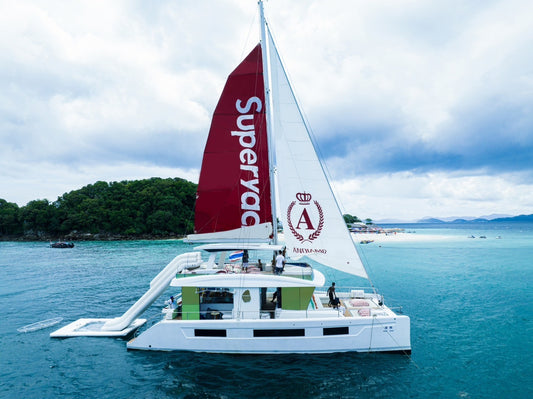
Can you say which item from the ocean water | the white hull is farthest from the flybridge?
the ocean water

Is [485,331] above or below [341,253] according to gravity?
below

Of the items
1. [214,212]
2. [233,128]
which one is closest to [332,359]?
[214,212]

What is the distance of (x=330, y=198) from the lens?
14.0 meters

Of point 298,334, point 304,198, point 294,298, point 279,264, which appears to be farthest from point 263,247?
point 298,334

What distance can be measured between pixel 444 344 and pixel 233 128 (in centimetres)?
1452

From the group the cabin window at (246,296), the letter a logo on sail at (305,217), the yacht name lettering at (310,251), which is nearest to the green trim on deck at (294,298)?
the cabin window at (246,296)

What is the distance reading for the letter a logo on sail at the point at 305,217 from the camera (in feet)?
46.1

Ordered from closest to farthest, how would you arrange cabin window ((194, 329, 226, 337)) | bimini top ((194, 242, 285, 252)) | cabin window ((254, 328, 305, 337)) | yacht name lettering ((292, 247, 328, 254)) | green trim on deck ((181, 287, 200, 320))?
1. cabin window ((254, 328, 305, 337))
2. cabin window ((194, 329, 226, 337))
3. green trim on deck ((181, 287, 200, 320))
4. bimini top ((194, 242, 285, 252))
5. yacht name lettering ((292, 247, 328, 254))

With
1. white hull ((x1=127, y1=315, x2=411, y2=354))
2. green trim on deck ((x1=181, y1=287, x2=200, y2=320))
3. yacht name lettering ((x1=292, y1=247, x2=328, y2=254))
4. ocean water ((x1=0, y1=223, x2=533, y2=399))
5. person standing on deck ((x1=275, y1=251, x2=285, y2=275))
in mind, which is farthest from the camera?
yacht name lettering ((x1=292, y1=247, x2=328, y2=254))

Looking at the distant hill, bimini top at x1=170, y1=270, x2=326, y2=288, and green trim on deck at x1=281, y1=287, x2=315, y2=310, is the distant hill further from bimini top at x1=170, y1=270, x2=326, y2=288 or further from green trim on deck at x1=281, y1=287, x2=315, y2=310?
green trim on deck at x1=281, y1=287, x2=315, y2=310

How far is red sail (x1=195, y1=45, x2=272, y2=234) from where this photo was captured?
1444 cm

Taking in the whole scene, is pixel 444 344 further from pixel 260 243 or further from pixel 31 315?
pixel 31 315

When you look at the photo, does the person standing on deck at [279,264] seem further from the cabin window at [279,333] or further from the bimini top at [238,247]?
the cabin window at [279,333]

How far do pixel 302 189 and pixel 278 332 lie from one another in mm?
6219
